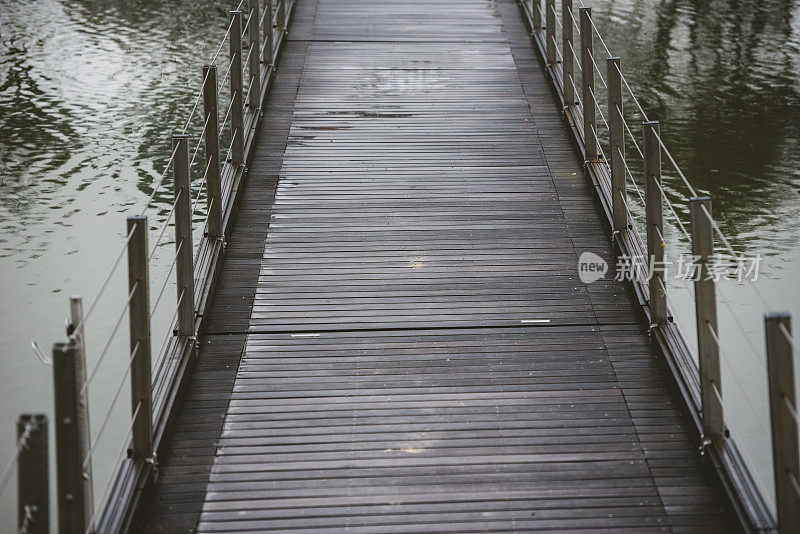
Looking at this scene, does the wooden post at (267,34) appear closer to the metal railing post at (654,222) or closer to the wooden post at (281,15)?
the wooden post at (281,15)

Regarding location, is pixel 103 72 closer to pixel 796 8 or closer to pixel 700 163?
pixel 700 163

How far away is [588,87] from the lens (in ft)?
14.0

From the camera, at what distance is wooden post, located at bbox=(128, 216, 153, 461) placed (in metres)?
2.46

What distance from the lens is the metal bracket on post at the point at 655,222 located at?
3092 millimetres

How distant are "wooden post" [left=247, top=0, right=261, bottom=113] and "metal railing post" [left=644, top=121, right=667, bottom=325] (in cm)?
241

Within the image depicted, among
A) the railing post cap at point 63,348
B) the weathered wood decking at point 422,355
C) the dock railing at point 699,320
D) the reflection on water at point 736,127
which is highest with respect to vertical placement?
the railing post cap at point 63,348

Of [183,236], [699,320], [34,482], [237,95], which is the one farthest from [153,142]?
[34,482]

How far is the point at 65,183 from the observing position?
17.5 ft

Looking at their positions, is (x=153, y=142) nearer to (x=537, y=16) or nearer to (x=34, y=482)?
(x=537, y=16)

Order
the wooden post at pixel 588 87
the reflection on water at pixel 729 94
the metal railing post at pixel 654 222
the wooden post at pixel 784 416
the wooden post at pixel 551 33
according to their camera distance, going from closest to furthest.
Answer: the wooden post at pixel 784 416, the metal railing post at pixel 654 222, the wooden post at pixel 588 87, the reflection on water at pixel 729 94, the wooden post at pixel 551 33

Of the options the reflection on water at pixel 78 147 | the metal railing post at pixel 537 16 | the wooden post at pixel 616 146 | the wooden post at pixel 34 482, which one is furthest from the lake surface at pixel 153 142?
the wooden post at pixel 34 482

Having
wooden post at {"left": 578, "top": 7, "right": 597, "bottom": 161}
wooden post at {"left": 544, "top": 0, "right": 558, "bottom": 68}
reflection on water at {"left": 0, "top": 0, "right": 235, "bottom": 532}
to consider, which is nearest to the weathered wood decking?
wooden post at {"left": 578, "top": 7, "right": 597, "bottom": 161}

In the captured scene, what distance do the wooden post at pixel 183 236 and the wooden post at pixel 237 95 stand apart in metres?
1.30

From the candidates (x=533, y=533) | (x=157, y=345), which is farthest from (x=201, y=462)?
(x=157, y=345)
